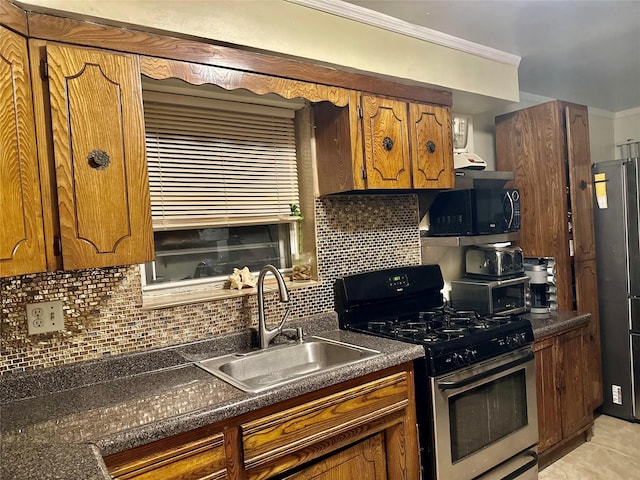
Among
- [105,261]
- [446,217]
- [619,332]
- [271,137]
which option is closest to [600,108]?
[619,332]

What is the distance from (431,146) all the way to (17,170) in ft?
6.31

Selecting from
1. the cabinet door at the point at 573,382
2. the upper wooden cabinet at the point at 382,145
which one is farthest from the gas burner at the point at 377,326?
the cabinet door at the point at 573,382

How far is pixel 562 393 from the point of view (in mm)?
2670

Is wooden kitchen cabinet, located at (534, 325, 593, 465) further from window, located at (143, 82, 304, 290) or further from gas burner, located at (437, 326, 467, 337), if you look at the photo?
window, located at (143, 82, 304, 290)

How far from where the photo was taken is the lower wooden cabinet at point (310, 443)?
133 cm

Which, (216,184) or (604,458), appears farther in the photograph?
(604,458)

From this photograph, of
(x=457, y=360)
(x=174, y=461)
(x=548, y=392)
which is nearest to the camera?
(x=174, y=461)

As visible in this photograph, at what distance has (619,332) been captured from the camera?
315 centimetres

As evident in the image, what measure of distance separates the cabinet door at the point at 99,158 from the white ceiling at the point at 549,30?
119cm

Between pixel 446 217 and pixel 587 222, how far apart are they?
45.0 inches

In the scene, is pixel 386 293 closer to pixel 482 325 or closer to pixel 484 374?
pixel 482 325

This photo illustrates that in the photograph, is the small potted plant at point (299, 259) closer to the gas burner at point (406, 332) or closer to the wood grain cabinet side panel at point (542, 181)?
the gas burner at point (406, 332)

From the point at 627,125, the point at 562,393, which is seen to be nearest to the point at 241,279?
the point at 562,393

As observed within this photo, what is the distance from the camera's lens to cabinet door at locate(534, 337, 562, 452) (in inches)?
99.7
